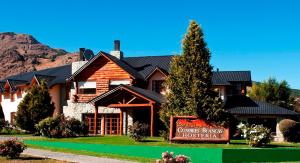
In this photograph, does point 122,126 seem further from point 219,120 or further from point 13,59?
point 13,59

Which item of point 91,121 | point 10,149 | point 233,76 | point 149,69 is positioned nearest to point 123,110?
point 91,121

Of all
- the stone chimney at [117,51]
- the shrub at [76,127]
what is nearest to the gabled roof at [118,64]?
the stone chimney at [117,51]

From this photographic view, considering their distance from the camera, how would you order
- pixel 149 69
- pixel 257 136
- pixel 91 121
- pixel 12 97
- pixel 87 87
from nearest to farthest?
pixel 257 136 → pixel 149 69 → pixel 91 121 → pixel 87 87 → pixel 12 97

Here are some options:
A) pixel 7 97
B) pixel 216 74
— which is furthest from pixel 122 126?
pixel 7 97

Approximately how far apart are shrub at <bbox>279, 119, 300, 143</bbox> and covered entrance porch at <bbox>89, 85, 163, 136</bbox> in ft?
34.3

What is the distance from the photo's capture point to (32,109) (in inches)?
1734

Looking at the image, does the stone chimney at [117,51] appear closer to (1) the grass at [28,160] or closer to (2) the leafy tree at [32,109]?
(2) the leafy tree at [32,109]

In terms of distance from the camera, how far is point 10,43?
451ft

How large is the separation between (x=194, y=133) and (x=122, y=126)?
1262 cm

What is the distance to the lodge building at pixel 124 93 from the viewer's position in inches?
1618

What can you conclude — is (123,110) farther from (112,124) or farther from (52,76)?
(52,76)

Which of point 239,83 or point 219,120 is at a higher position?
point 239,83

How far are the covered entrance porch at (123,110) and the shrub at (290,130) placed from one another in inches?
412

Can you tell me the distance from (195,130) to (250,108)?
39.3 ft
